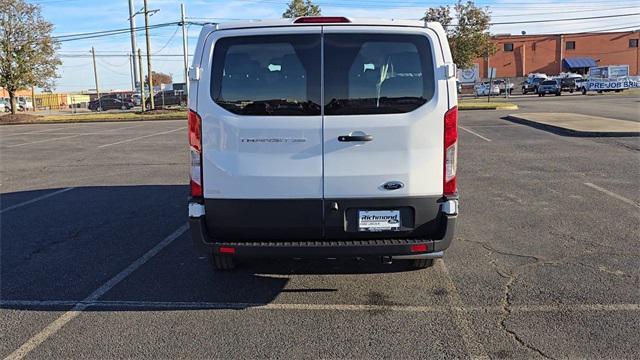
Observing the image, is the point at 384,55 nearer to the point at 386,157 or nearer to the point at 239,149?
the point at 386,157

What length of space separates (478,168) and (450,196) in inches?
276

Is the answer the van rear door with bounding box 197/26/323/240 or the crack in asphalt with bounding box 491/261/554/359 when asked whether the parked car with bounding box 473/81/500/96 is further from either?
the van rear door with bounding box 197/26/323/240

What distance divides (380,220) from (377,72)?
3.63 ft

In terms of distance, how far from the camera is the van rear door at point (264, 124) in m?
4.09

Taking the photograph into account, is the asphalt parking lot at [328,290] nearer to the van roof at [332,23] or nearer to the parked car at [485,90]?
the van roof at [332,23]

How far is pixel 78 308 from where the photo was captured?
4.43 meters

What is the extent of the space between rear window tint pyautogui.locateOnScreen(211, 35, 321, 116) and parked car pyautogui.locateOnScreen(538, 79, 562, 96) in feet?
173

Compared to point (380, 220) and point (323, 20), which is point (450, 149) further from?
point (323, 20)

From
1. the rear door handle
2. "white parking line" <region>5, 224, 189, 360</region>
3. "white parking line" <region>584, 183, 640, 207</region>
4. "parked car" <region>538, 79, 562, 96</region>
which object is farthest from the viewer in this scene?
"parked car" <region>538, 79, 562, 96</region>

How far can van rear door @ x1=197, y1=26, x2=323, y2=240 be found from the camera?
13.4ft

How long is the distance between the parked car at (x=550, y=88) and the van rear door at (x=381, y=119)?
52.4 metres

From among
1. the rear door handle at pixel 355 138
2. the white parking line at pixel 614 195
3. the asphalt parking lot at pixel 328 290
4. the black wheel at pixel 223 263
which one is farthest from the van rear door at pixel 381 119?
the white parking line at pixel 614 195

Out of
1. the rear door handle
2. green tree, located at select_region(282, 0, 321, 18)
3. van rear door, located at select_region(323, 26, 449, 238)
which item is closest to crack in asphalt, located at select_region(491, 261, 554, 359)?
van rear door, located at select_region(323, 26, 449, 238)

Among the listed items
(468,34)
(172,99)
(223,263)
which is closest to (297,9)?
(468,34)
